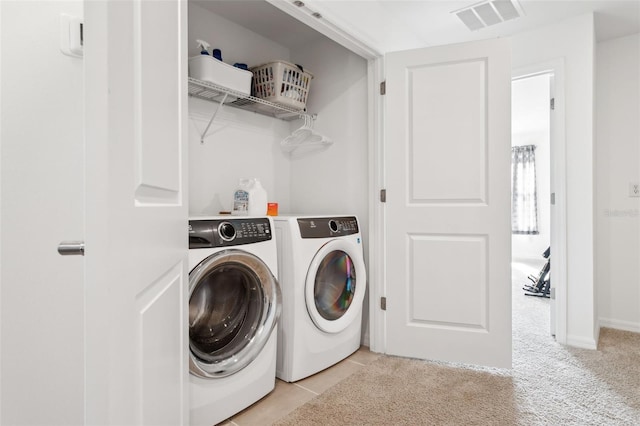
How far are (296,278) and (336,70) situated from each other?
5.23ft

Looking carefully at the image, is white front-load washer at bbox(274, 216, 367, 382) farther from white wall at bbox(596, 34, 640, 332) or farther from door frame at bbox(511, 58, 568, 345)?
white wall at bbox(596, 34, 640, 332)

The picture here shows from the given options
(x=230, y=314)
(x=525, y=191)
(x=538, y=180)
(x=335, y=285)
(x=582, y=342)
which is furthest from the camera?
(x=525, y=191)

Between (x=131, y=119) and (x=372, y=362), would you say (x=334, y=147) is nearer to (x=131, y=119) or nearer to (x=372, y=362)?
(x=372, y=362)

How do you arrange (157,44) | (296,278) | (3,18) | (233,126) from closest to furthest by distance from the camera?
(157,44)
(3,18)
(296,278)
(233,126)

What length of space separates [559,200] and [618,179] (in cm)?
75

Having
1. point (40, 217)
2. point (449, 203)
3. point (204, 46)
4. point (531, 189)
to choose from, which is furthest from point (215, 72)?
point (531, 189)

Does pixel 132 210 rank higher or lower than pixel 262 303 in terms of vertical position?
higher

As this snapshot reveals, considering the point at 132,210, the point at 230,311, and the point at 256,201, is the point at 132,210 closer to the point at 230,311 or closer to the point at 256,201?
the point at 230,311

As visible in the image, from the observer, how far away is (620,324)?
283 centimetres

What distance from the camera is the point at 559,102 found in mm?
2520

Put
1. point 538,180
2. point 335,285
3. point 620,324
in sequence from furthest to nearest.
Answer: point 538,180 < point 620,324 < point 335,285

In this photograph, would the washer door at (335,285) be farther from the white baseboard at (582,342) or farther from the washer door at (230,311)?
the white baseboard at (582,342)

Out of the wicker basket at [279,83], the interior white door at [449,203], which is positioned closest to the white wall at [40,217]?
the wicker basket at [279,83]

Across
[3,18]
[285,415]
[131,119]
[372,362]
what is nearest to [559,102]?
[372,362]
